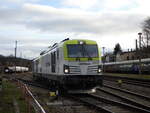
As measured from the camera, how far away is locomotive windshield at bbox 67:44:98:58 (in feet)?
61.6

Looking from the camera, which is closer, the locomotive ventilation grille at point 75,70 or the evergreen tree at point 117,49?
the locomotive ventilation grille at point 75,70

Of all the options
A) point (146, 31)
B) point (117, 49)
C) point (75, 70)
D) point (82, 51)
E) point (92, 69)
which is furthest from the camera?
point (117, 49)

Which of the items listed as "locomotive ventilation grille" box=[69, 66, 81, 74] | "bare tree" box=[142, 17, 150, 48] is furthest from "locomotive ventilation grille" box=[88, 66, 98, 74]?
"bare tree" box=[142, 17, 150, 48]

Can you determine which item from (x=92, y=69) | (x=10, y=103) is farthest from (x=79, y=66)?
(x=10, y=103)

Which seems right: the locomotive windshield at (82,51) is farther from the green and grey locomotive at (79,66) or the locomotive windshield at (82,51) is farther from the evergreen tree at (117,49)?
the evergreen tree at (117,49)

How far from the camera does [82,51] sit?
746 inches

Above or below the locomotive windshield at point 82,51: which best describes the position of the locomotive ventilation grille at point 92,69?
below

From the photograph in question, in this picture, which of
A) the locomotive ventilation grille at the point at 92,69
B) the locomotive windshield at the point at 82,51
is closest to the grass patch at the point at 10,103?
the locomotive windshield at the point at 82,51

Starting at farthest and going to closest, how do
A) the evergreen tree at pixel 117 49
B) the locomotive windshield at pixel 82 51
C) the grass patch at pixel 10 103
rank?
the evergreen tree at pixel 117 49 → the locomotive windshield at pixel 82 51 → the grass patch at pixel 10 103

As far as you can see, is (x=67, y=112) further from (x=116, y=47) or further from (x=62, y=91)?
(x=116, y=47)

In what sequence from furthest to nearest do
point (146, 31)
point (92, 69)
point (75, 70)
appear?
point (146, 31)
point (92, 69)
point (75, 70)

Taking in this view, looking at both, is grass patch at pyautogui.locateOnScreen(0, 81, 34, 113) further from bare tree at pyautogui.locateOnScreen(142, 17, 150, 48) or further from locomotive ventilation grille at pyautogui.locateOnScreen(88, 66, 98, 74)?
bare tree at pyautogui.locateOnScreen(142, 17, 150, 48)

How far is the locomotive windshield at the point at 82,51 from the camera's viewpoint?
61.6 ft

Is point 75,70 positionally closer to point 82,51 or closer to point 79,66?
point 79,66
